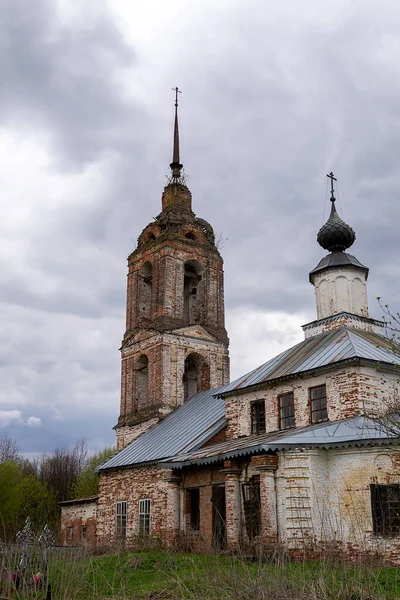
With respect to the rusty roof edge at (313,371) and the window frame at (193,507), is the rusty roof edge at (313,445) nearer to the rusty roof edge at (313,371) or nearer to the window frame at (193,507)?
the rusty roof edge at (313,371)

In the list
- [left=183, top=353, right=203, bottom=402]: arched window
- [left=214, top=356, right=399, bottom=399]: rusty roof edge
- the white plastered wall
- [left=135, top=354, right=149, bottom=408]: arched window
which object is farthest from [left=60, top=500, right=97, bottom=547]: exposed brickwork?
the white plastered wall

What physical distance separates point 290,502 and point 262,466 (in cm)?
96

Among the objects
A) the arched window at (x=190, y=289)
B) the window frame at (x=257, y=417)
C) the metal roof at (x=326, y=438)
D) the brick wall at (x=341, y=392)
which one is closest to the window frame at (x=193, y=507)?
the window frame at (x=257, y=417)

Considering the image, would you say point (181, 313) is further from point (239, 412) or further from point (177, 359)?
point (239, 412)

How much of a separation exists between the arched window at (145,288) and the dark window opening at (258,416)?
1231cm

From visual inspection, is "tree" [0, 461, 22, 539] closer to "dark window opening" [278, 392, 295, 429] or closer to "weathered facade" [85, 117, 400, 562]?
"weathered facade" [85, 117, 400, 562]

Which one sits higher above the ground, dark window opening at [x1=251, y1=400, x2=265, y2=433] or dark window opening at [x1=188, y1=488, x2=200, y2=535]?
dark window opening at [x1=251, y1=400, x2=265, y2=433]

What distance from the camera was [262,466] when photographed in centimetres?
1487

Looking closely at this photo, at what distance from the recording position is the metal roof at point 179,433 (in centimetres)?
2117

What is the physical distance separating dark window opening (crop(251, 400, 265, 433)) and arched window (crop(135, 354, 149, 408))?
1096cm

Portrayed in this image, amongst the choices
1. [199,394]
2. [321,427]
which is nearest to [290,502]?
[321,427]

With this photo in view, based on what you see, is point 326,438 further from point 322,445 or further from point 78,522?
point 78,522

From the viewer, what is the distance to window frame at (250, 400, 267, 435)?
18.8 m

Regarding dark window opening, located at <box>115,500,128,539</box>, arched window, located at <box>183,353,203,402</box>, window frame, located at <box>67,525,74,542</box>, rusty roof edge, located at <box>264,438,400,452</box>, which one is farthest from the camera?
arched window, located at <box>183,353,203,402</box>
